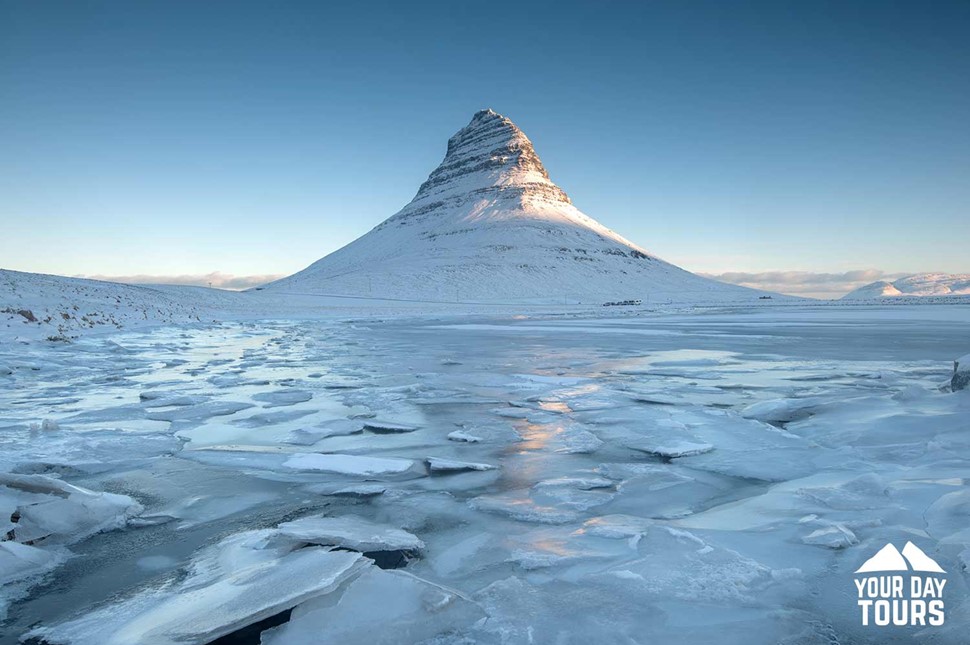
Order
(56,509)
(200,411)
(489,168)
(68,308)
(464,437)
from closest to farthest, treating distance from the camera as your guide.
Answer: (56,509)
(464,437)
(200,411)
(68,308)
(489,168)

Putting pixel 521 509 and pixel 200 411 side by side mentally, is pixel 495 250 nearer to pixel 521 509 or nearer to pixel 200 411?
pixel 200 411

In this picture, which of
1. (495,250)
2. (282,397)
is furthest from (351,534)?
(495,250)

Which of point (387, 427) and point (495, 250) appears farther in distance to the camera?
point (495, 250)

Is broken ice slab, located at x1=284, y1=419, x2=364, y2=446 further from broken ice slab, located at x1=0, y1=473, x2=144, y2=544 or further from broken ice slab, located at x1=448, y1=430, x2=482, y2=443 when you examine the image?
broken ice slab, located at x1=0, y1=473, x2=144, y2=544

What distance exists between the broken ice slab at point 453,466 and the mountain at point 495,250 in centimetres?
7493

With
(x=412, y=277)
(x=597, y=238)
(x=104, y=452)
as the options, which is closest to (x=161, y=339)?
(x=104, y=452)

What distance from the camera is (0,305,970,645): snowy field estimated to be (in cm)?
218

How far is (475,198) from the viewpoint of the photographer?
495ft

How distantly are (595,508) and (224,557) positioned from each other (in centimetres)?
211

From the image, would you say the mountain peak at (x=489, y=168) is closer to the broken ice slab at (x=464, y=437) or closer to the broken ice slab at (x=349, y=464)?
the broken ice slab at (x=464, y=437)

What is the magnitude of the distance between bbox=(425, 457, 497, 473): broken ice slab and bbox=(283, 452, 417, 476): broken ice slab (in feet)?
0.58

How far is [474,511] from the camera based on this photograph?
11.1 ft

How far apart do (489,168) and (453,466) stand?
169 meters

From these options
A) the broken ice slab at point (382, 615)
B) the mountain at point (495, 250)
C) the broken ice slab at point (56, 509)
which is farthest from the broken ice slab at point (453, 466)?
the mountain at point (495, 250)
